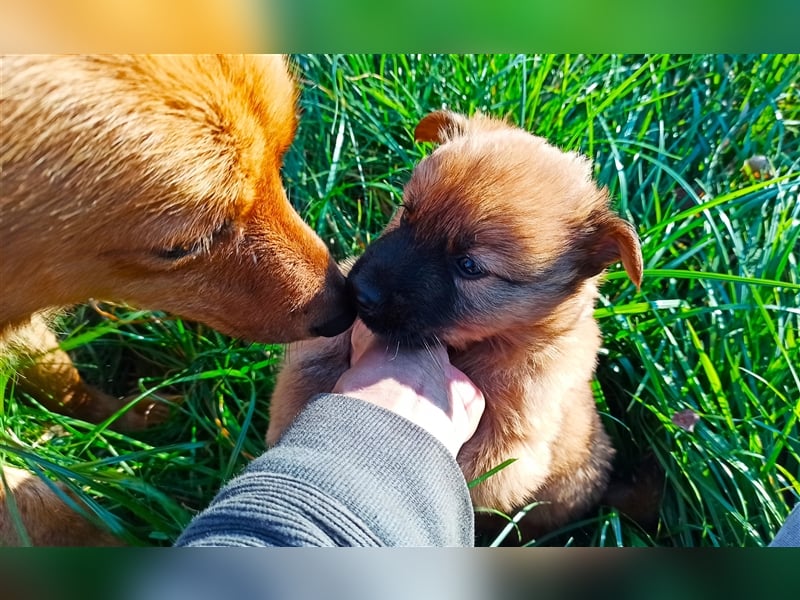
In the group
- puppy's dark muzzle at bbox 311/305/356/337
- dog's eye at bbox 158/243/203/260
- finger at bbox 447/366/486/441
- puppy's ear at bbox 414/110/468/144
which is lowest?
finger at bbox 447/366/486/441

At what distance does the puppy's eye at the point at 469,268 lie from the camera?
61.9 inches

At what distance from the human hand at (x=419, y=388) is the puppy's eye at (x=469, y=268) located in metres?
0.19

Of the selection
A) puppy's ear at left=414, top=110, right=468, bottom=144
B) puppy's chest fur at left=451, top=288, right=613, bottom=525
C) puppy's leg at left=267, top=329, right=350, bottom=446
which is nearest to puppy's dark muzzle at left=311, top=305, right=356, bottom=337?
puppy's leg at left=267, top=329, right=350, bottom=446

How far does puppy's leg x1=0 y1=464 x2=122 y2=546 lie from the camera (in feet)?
5.08

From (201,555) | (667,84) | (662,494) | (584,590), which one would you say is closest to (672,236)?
(667,84)

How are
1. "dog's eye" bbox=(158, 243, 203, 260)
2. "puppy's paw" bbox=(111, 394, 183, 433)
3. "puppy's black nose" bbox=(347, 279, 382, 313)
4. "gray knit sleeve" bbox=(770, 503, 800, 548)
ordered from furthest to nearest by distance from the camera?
"puppy's paw" bbox=(111, 394, 183, 433) < "puppy's black nose" bbox=(347, 279, 382, 313) < "gray knit sleeve" bbox=(770, 503, 800, 548) < "dog's eye" bbox=(158, 243, 203, 260)

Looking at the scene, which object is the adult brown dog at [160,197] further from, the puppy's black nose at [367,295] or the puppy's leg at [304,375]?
the puppy's leg at [304,375]

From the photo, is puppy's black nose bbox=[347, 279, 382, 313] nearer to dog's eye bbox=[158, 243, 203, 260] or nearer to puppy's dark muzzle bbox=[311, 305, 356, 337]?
puppy's dark muzzle bbox=[311, 305, 356, 337]

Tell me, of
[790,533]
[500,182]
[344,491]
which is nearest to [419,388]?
[344,491]

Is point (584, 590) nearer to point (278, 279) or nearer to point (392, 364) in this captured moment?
point (392, 364)

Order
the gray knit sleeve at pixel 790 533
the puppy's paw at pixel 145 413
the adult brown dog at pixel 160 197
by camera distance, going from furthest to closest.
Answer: the puppy's paw at pixel 145 413
the gray knit sleeve at pixel 790 533
the adult brown dog at pixel 160 197

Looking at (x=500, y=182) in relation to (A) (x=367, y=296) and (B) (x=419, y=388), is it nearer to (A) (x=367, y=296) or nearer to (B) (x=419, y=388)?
(A) (x=367, y=296)

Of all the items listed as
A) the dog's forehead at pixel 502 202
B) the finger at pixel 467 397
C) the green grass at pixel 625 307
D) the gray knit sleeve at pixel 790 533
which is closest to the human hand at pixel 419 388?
the finger at pixel 467 397

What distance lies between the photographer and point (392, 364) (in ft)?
5.25
